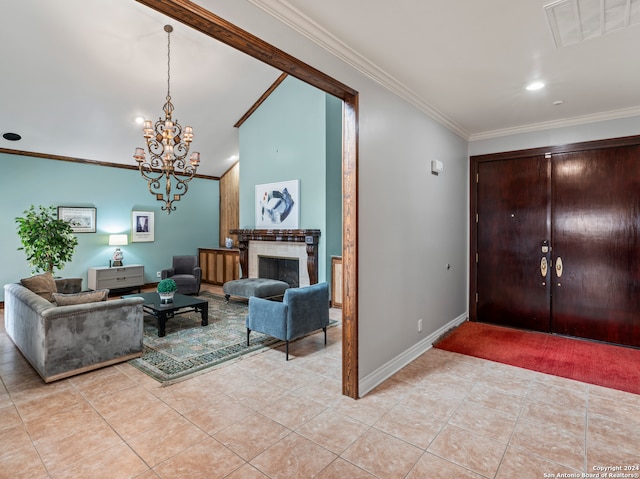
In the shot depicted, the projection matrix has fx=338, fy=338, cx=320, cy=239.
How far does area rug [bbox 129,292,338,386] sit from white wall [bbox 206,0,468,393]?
1500 mm

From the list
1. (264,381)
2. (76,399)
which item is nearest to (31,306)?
(76,399)

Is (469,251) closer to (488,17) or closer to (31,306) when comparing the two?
(488,17)

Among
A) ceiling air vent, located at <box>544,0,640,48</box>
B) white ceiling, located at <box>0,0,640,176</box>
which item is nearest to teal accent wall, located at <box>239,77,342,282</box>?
white ceiling, located at <box>0,0,640,176</box>

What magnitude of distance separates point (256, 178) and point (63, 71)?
11.0 feet

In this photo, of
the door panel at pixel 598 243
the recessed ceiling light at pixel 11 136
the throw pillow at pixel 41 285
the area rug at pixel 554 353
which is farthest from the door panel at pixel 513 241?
the recessed ceiling light at pixel 11 136

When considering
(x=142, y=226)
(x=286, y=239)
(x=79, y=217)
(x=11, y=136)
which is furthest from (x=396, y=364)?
(x=11, y=136)

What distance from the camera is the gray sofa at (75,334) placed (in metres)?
2.96

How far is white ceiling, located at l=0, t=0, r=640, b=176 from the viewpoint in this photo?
218cm

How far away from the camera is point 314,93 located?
583cm

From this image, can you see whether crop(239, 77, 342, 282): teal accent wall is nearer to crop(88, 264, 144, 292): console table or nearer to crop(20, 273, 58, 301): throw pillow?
crop(88, 264, 144, 292): console table

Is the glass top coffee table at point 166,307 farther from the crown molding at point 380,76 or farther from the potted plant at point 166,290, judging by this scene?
the crown molding at point 380,76

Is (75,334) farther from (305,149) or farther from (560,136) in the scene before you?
(560,136)

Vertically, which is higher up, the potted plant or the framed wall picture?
the framed wall picture

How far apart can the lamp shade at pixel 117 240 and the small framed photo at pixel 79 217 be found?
349 mm
